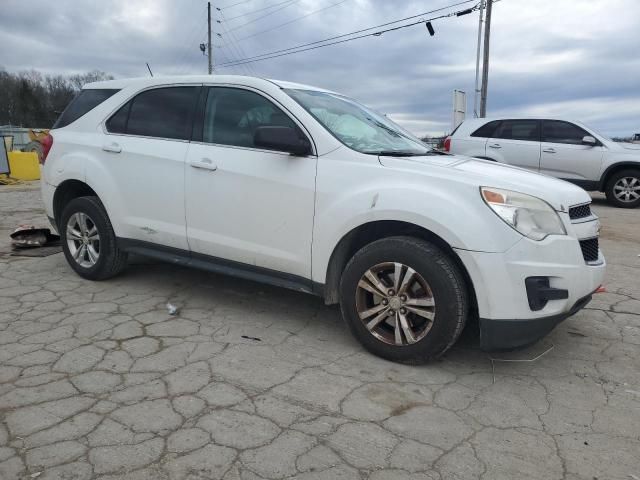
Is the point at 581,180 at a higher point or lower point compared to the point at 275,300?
higher

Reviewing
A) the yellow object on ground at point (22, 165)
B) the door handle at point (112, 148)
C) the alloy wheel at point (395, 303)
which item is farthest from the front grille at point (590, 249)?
the yellow object on ground at point (22, 165)

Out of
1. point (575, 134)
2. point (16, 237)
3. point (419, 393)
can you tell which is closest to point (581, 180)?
point (575, 134)

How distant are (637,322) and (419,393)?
222 cm

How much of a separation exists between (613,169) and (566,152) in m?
1.00

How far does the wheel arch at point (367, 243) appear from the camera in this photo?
3.04 meters

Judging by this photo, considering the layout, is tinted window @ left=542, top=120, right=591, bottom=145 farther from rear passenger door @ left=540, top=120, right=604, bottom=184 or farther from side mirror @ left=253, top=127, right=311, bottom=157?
side mirror @ left=253, top=127, right=311, bottom=157

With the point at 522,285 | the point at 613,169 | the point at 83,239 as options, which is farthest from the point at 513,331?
the point at 613,169

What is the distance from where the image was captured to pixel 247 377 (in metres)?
2.99

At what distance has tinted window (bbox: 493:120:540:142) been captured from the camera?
34.7 ft

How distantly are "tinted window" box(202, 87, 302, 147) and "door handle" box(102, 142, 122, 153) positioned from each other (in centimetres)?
88

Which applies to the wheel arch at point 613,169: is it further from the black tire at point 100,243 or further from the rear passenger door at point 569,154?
the black tire at point 100,243

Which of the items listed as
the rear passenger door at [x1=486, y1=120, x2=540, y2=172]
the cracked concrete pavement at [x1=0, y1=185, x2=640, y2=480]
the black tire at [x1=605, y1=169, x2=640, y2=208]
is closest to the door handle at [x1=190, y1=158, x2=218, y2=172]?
the cracked concrete pavement at [x1=0, y1=185, x2=640, y2=480]

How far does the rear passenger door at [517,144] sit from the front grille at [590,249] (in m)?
7.70

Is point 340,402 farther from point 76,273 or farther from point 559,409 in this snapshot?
point 76,273
